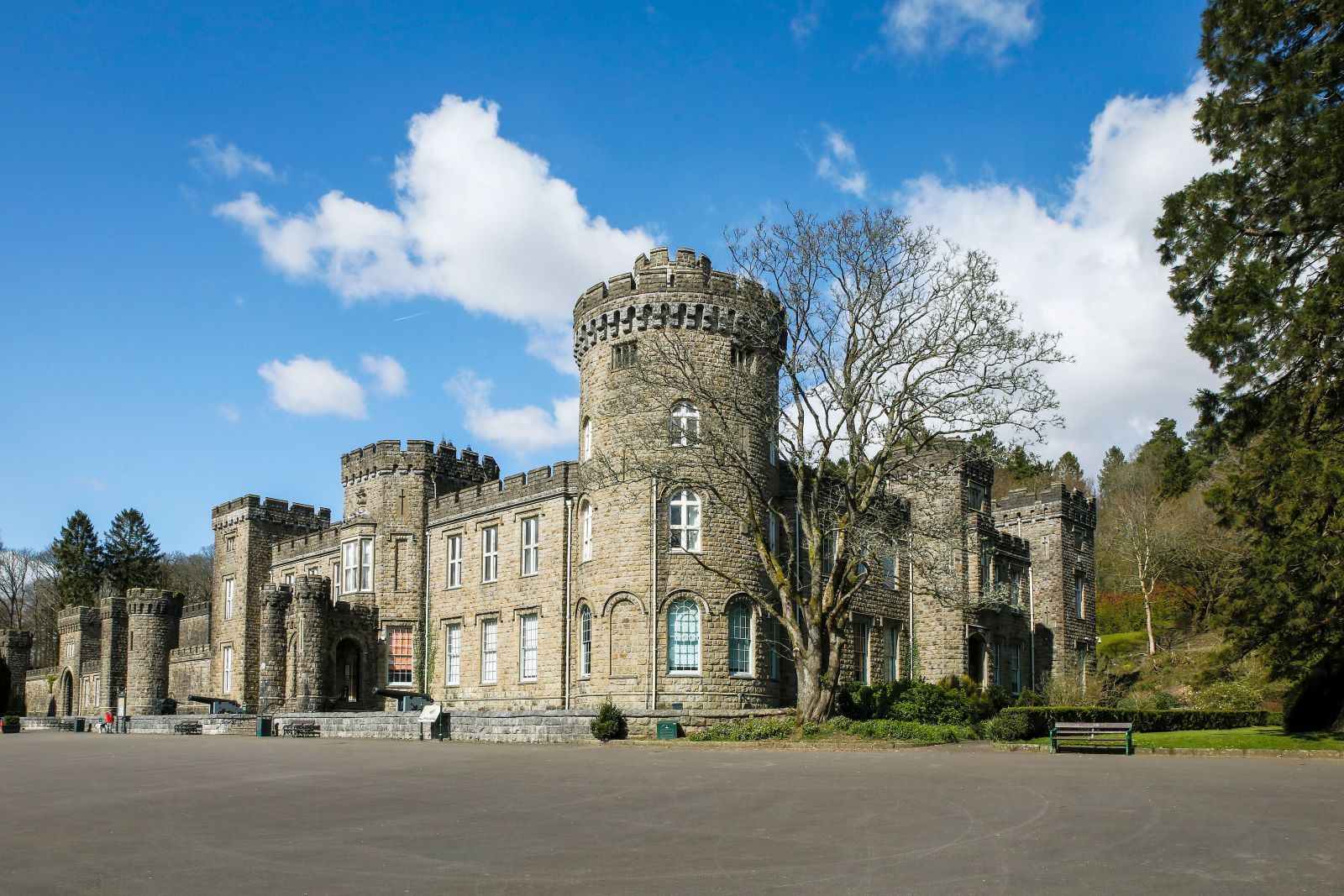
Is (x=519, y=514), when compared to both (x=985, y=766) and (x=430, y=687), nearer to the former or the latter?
(x=430, y=687)

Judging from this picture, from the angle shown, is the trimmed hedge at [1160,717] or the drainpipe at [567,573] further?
the drainpipe at [567,573]

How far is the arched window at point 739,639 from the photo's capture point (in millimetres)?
30516

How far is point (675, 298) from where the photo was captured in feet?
104

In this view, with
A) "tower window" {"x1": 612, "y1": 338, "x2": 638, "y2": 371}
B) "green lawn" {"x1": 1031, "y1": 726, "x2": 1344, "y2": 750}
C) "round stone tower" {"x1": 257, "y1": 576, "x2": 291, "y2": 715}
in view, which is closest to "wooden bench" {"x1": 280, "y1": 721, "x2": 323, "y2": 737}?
"round stone tower" {"x1": 257, "y1": 576, "x2": 291, "y2": 715}

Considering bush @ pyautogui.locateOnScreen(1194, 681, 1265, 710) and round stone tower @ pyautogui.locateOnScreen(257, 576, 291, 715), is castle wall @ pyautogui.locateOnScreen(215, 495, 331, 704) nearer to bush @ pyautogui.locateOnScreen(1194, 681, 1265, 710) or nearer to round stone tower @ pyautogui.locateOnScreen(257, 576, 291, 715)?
round stone tower @ pyautogui.locateOnScreen(257, 576, 291, 715)

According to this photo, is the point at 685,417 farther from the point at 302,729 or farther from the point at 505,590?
the point at 302,729

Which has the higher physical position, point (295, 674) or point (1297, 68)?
point (1297, 68)

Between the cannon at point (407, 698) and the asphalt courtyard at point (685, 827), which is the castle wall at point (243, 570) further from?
the asphalt courtyard at point (685, 827)

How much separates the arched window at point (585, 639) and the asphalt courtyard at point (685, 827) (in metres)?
13.1

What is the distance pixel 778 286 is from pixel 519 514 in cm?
1287

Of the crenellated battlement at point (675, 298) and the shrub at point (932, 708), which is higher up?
the crenellated battlement at point (675, 298)

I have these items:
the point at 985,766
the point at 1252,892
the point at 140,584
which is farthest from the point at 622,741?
the point at 140,584

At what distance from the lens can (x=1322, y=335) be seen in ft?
65.2

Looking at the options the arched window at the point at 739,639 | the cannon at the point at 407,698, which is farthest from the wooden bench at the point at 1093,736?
the cannon at the point at 407,698
